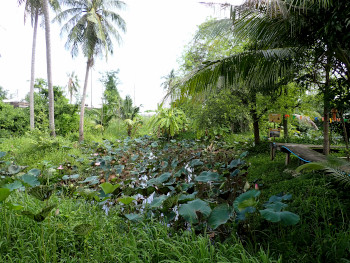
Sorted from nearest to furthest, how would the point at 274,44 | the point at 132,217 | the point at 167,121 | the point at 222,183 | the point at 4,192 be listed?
the point at 4,192 < the point at 132,217 < the point at 222,183 < the point at 274,44 < the point at 167,121

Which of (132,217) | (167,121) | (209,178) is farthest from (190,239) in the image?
(167,121)

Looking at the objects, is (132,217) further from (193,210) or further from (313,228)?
(313,228)

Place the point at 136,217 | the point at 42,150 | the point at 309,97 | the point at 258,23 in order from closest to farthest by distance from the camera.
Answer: the point at 136,217 → the point at 258,23 → the point at 309,97 → the point at 42,150

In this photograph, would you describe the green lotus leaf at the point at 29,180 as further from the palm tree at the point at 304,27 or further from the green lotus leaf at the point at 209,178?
the palm tree at the point at 304,27

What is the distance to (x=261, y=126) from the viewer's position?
8.45 m

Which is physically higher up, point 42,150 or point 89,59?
point 89,59

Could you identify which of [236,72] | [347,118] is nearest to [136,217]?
[236,72]

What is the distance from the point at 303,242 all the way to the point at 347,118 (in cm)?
765

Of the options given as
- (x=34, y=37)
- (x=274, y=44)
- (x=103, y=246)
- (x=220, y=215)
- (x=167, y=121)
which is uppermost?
(x=34, y=37)

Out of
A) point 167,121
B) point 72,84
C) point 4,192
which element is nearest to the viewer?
point 4,192

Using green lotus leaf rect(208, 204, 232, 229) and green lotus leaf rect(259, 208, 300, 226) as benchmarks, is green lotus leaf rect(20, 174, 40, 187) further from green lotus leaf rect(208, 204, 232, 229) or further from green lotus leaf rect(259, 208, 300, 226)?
green lotus leaf rect(259, 208, 300, 226)

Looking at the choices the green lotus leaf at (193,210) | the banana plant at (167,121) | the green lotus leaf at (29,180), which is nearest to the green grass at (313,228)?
the green lotus leaf at (193,210)

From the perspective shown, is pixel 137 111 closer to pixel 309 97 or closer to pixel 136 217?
pixel 309 97

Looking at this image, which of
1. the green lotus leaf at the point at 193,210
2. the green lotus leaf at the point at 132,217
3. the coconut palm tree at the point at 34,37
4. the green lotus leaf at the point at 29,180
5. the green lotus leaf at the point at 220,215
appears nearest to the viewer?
the green lotus leaf at the point at 220,215
